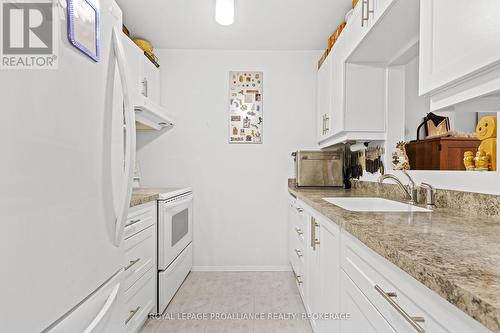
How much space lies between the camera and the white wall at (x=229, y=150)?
3.09 meters

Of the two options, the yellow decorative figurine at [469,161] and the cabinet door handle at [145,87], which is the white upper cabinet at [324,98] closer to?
the yellow decorative figurine at [469,161]

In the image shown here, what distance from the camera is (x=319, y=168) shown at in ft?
8.99

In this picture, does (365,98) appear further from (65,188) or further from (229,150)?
(65,188)

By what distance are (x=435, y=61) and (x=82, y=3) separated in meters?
1.11

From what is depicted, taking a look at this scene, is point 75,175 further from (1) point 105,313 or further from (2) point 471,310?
(2) point 471,310

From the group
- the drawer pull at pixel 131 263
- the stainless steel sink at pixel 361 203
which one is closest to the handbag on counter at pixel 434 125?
the stainless steel sink at pixel 361 203

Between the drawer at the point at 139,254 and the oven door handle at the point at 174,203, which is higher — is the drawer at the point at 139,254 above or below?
below

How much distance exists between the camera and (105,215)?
88 centimetres

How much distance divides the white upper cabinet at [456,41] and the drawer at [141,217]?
61.3 inches

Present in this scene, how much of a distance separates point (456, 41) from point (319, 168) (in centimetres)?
193

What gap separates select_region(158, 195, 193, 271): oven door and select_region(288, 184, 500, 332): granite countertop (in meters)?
1.40

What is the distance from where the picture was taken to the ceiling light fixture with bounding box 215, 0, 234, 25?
2.02 metres

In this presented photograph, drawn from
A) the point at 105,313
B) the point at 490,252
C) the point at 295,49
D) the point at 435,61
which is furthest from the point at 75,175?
the point at 295,49

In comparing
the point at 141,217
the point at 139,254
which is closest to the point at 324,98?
the point at 141,217
